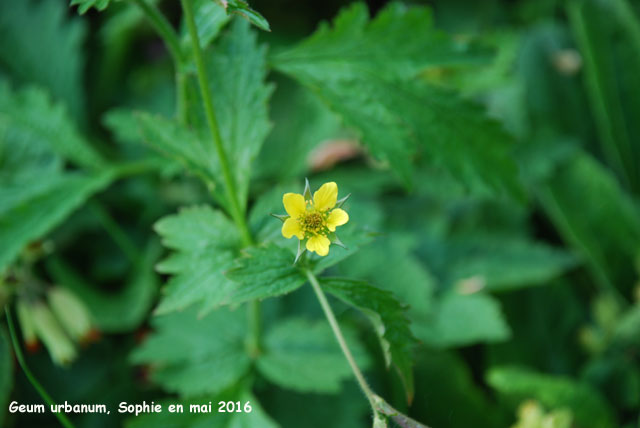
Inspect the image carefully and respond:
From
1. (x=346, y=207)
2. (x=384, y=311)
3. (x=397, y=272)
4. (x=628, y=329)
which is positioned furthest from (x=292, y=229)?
(x=628, y=329)

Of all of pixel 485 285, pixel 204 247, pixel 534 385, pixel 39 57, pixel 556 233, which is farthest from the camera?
pixel 556 233

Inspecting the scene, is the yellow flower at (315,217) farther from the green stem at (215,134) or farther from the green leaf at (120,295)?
the green leaf at (120,295)

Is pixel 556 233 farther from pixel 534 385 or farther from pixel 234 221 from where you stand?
pixel 234 221

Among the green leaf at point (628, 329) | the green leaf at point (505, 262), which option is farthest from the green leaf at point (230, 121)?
the green leaf at point (628, 329)

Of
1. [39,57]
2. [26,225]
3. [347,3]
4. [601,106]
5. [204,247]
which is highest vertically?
[347,3]

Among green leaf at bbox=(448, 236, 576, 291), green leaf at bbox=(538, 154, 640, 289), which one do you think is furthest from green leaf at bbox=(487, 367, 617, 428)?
green leaf at bbox=(538, 154, 640, 289)

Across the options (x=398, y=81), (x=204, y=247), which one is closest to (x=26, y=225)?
(x=204, y=247)

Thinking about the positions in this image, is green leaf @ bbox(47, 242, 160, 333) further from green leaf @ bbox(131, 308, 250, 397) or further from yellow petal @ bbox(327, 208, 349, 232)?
yellow petal @ bbox(327, 208, 349, 232)
